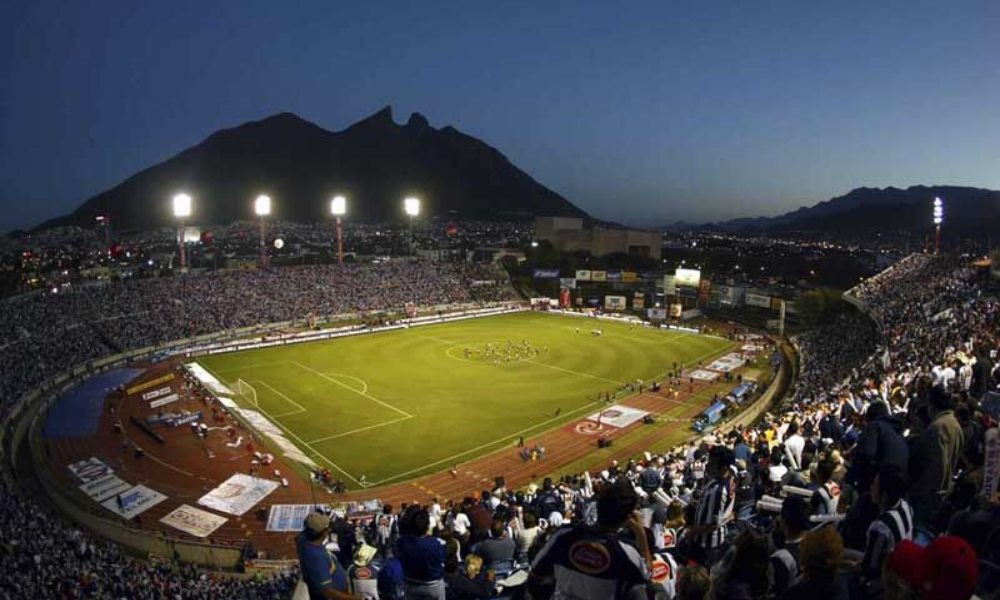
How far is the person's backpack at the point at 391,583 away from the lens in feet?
19.7

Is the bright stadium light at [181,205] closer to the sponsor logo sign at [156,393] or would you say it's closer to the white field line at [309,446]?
the sponsor logo sign at [156,393]

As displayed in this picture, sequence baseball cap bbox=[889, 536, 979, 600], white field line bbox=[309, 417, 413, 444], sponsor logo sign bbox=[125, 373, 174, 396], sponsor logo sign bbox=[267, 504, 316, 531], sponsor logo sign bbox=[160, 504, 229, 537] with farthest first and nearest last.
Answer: sponsor logo sign bbox=[125, 373, 174, 396] → white field line bbox=[309, 417, 413, 444] → sponsor logo sign bbox=[267, 504, 316, 531] → sponsor logo sign bbox=[160, 504, 229, 537] → baseball cap bbox=[889, 536, 979, 600]

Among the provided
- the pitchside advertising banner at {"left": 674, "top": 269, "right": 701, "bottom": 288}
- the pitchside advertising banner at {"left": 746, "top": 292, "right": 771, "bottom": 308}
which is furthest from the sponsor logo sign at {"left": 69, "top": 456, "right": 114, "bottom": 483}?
the pitchside advertising banner at {"left": 746, "top": 292, "right": 771, "bottom": 308}

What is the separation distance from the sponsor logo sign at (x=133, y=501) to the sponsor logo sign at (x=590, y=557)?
28475mm

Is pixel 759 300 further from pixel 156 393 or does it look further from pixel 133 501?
pixel 133 501

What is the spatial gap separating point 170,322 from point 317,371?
19.2 meters

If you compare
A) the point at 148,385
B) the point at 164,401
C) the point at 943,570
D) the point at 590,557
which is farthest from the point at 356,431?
the point at 943,570

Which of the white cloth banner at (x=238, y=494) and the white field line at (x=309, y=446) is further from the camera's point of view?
the white field line at (x=309, y=446)

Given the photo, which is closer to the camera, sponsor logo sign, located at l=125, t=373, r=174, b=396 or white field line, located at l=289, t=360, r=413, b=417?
white field line, located at l=289, t=360, r=413, b=417

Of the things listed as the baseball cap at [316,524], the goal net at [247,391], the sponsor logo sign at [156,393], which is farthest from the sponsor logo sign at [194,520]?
the baseball cap at [316,524]

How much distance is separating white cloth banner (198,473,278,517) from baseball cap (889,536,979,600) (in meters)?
29.1

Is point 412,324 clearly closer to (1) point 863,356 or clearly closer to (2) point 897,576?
(1) point 863,356

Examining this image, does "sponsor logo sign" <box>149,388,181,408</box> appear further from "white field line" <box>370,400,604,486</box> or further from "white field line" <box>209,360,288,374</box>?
"white field line" <box>370,400,604,486</box>

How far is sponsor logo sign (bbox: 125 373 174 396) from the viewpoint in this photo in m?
44.4
